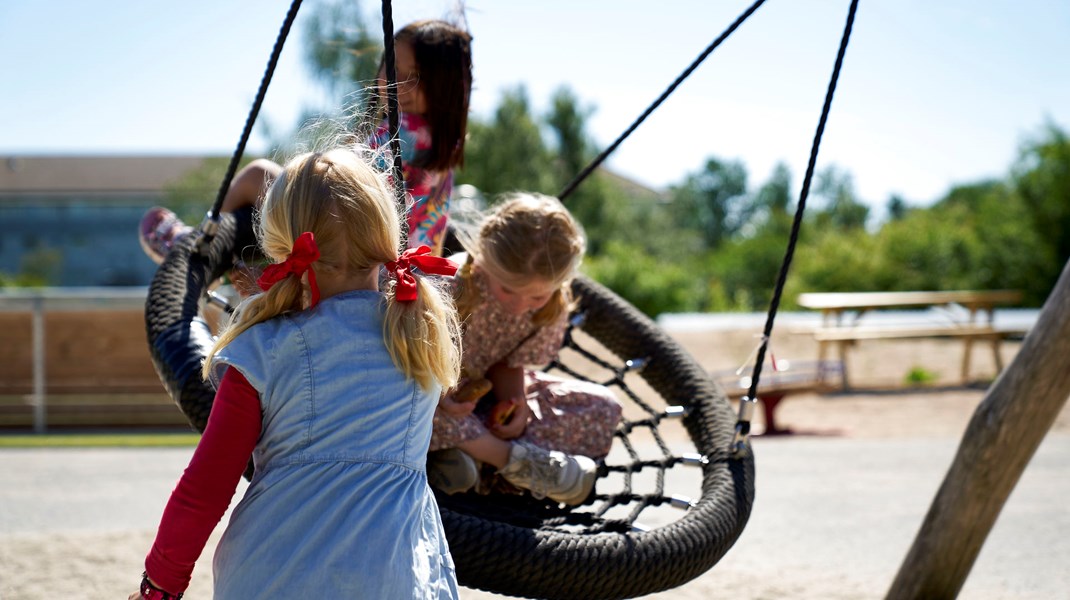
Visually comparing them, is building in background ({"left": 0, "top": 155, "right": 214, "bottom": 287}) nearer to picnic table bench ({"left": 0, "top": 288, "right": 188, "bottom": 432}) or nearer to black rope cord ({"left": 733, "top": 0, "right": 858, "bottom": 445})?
picnic table bench ({"left": 0, "top": 288, "right": 188, "bottom": 432})

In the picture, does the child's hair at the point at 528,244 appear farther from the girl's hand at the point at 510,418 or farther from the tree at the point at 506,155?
the tree at the point at 506,155

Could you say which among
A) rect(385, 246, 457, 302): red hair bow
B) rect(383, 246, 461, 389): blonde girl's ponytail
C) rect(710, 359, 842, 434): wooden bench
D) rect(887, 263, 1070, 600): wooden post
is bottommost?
rect(710, 359, 842, 434): wooden bench

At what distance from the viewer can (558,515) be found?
1926 mm

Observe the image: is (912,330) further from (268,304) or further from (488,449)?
(268,304)

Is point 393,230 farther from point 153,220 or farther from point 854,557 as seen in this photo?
point 854,557

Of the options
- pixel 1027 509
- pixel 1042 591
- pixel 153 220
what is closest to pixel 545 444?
pixel 153 220

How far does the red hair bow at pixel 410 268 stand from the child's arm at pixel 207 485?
223 millimetres

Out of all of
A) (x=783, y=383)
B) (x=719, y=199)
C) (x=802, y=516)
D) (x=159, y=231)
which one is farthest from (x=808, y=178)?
(x=719, y=199)

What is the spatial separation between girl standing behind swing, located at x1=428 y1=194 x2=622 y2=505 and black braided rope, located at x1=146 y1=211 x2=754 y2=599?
73 mm

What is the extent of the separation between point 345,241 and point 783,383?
21.8 feet

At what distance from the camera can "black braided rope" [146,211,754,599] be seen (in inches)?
62.6

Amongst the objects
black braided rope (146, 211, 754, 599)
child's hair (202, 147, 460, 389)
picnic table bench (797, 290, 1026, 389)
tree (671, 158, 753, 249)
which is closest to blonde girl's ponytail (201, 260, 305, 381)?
child's hair (202, 147, 460, 389)

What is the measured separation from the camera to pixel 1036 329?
2.46 meters

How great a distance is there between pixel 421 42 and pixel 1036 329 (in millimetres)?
1633
